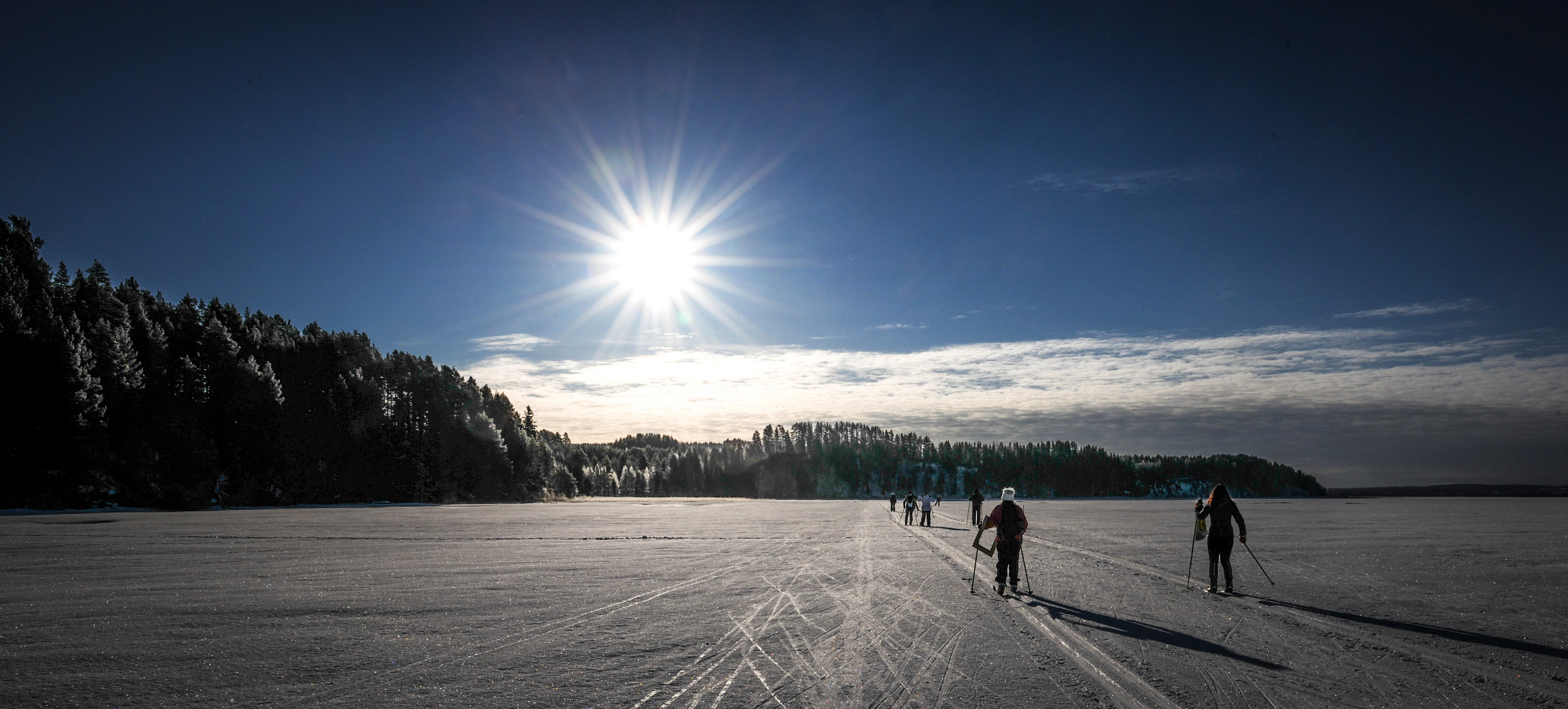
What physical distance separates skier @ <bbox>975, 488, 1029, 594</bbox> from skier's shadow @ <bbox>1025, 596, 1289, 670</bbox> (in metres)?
1.42

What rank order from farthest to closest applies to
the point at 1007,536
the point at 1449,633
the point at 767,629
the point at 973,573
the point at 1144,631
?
1. the point at 973,573
2. the point at 1007,536
3. the point at 767,629
4. the point at 1449,633
5. the point at 1144,631

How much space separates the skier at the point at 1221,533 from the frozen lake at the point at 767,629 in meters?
0.51

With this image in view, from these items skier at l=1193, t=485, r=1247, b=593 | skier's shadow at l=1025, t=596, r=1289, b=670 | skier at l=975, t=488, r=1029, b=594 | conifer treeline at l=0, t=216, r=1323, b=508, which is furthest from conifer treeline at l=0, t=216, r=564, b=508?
skier at l=1193, t=485, r=1247, b=593

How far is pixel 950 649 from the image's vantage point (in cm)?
897

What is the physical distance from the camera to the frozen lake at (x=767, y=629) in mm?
7270

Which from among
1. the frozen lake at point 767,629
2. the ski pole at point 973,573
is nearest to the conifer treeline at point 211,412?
the frozen lake at point 767,629

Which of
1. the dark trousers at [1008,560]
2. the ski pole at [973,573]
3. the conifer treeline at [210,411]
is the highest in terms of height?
the conifer treeline at [210,411]

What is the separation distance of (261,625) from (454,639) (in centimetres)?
348

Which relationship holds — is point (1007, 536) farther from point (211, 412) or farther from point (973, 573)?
point (211, 412)

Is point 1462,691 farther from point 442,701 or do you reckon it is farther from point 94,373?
point 94,373

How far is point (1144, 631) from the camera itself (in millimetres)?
9938

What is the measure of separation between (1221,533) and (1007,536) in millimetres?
4086

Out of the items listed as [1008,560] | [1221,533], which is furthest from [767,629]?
[1221,533]

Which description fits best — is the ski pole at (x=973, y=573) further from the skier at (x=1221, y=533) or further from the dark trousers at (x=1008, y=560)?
the skier at (x=1221, y=533)
